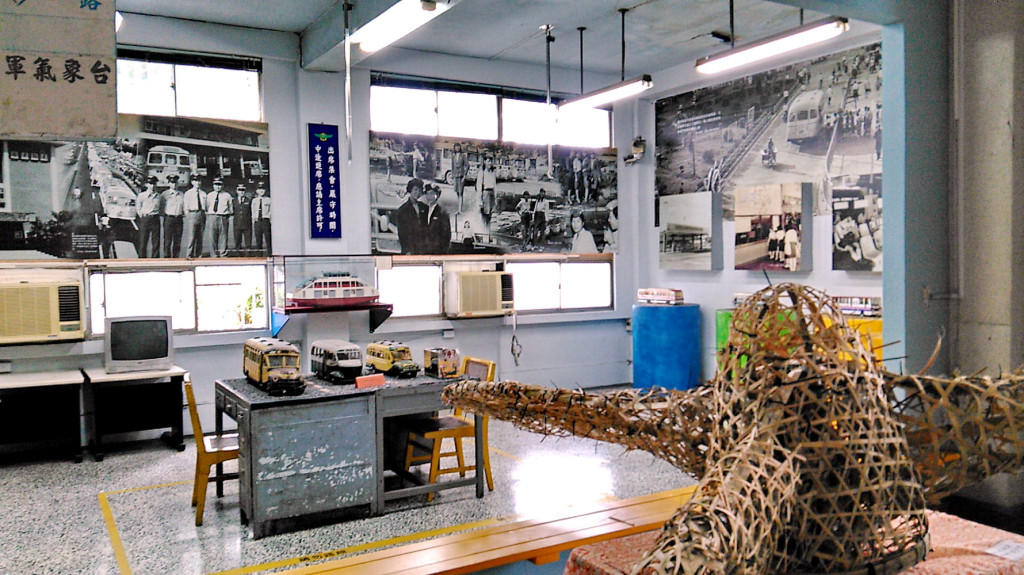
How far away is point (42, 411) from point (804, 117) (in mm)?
7507

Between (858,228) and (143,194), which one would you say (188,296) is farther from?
(858,228)

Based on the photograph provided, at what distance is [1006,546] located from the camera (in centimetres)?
175

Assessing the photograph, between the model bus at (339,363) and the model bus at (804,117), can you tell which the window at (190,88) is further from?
the model bus at (804,117)

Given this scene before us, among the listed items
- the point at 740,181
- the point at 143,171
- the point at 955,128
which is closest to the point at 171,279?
the point at 143,171

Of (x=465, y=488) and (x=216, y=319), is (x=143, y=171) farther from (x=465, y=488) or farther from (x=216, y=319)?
(x=465, y=488)

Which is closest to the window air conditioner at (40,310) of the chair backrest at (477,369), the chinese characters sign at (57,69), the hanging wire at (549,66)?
the chair backrest at (477,369)

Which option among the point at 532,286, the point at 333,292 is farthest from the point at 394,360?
the point at 532,286

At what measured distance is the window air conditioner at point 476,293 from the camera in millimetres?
8211

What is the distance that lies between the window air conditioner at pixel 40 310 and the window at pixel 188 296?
334 millimetres

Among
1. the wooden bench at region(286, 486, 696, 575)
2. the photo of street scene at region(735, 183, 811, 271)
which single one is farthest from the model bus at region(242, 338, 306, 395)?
the photo of street scene at region(735, 183, 811, 271)

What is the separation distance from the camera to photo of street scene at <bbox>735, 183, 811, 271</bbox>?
7.45 m

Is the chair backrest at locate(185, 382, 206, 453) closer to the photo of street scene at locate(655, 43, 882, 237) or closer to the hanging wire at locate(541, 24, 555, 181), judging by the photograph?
the hanging wire at locate(541, 24, 555, 181)

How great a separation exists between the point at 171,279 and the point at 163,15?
7.99ft

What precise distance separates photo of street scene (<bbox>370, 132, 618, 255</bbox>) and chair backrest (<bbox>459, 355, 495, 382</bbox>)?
2.51 m
